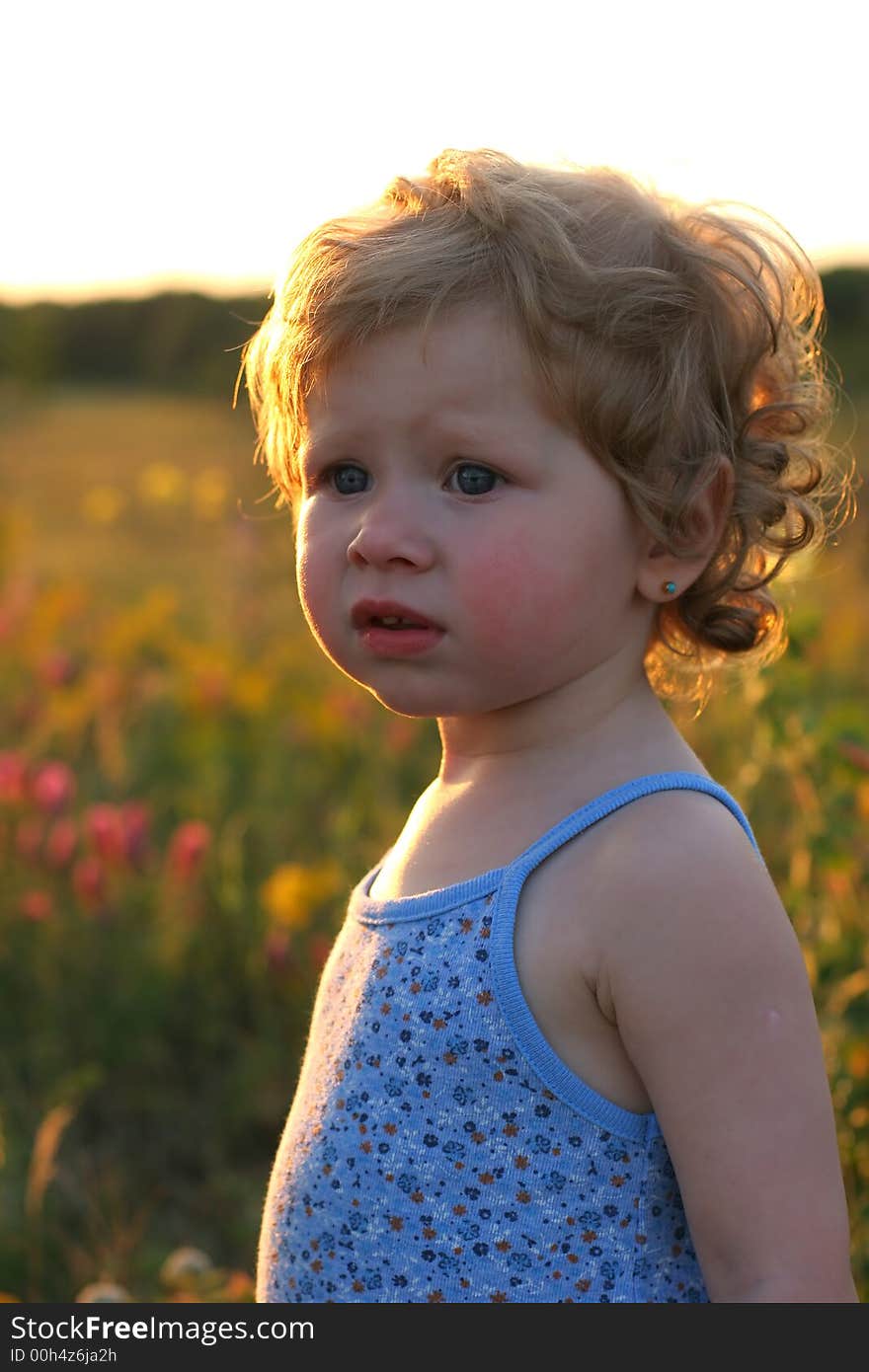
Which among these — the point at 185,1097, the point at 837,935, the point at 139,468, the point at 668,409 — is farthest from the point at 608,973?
the point at 139,468

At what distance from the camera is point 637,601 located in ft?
4.65

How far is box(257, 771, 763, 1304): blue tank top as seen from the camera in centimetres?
128

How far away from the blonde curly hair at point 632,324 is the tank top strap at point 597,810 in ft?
0.73

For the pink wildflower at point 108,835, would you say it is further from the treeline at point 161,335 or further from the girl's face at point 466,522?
the treeline at point 161,335

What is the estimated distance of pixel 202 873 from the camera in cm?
290

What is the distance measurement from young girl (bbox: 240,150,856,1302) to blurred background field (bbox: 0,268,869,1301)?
0.59m

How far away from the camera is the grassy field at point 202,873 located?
2.12 metres

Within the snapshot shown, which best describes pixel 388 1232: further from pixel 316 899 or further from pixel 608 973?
pixel 316 899

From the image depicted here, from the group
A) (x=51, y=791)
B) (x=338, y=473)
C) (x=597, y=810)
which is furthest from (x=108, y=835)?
(x=597, y=810)

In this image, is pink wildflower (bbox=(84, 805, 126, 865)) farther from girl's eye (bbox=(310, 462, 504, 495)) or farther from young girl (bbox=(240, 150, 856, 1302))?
girl's eye (bbox=(310, 462, 504, 495))

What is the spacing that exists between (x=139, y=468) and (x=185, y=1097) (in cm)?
598

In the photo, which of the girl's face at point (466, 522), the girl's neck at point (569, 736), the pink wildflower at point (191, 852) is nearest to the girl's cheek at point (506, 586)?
the girl's face at point (466, 522)

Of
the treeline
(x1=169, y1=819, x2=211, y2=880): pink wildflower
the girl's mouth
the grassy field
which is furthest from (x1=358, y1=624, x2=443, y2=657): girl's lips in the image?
the treeline

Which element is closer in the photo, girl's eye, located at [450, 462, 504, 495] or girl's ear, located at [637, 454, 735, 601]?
girl's eye, located at [450, 462, 504, 495]
